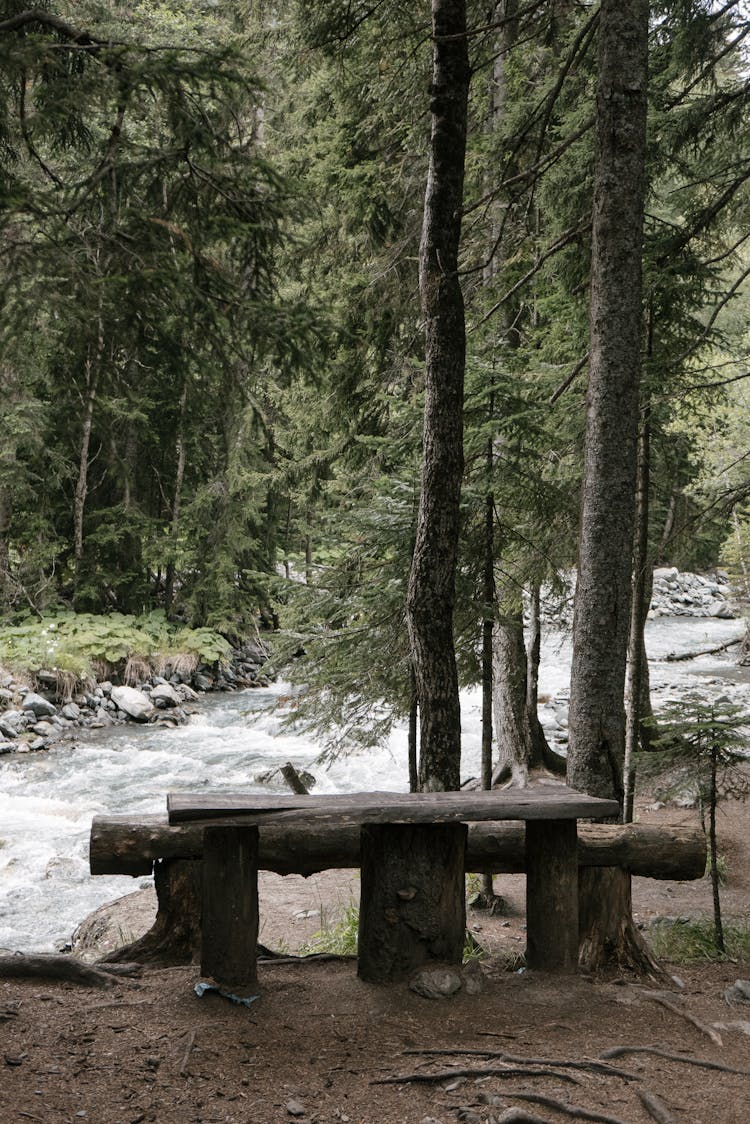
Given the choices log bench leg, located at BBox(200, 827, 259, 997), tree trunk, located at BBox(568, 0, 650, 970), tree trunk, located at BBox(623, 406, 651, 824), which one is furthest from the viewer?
tree trunk, located at BBox(623, 406, 651, 824)

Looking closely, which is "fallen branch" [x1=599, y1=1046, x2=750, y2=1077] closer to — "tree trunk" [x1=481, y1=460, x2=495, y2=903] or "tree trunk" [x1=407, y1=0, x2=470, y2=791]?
"tree trunk" [x1=407, y1=0, x2=470, y2=791]

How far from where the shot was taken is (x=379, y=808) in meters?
4.45

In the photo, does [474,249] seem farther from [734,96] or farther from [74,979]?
[74,979]

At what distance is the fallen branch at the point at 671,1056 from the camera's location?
393cm

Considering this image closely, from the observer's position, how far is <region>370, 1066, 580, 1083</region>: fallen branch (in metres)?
3.70

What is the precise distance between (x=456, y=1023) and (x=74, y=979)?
2002 mm

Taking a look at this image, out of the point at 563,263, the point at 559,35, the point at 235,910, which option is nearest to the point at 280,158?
the point at 559,35

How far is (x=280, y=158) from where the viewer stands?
12.2 meters

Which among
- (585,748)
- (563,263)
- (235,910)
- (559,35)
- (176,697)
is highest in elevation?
(559,35)

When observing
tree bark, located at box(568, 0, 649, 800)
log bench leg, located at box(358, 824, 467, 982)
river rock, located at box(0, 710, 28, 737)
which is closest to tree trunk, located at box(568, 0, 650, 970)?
tree bark, located at box(568, 0, 649, 800)

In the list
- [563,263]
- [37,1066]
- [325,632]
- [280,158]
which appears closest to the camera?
[37,1066]

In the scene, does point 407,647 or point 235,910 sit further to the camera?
point 407,647

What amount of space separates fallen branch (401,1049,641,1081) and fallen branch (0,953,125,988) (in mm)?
1765

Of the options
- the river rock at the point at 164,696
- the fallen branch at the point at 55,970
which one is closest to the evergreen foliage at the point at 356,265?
the fallen branch at the point at 55,970
